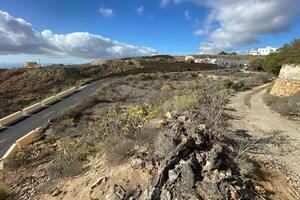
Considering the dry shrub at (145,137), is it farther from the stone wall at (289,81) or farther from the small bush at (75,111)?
the stone wall at (289,81)

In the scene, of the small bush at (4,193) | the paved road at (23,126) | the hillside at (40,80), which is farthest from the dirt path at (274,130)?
the hillside at (40,80)

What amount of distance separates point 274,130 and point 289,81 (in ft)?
36.9

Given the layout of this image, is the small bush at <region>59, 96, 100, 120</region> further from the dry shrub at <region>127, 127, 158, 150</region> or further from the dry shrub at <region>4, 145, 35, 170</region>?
the dry shrub at <region>127, 127, 158, 150</region>

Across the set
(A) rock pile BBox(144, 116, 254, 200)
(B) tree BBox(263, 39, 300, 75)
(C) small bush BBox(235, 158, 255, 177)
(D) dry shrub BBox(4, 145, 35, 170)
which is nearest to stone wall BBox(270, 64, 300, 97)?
(B) tree BBox(263, 39, 300, 75)

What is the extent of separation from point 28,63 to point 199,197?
69.8 meters

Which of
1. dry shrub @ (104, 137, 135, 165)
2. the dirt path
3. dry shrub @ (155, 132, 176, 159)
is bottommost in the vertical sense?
the dirt path

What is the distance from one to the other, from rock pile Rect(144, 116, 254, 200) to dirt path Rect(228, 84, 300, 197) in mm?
2089

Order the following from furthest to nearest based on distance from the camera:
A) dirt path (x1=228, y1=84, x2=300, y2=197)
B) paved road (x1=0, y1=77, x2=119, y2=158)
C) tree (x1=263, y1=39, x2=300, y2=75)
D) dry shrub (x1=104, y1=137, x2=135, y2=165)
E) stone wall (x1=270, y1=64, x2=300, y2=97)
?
tree (x1=263, y1=39, x2=300, y2=75)
stone wall (x1=270, y1=64, x2=300, y2=97)
paved road (x1=0, y1=77, x2=119, y2=158)
dirt path (x1=228, y1=84, x2=300, y2=197)
dry shrub (x1=104, y1=137, x2=135, y2=165)

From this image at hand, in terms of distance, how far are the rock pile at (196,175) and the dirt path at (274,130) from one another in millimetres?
2089

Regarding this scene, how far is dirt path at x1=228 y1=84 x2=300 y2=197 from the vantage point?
8660 millimetres

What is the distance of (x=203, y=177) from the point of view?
652 cm

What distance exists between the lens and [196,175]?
6.55 meters

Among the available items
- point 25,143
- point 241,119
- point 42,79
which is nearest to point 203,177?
point 241,119

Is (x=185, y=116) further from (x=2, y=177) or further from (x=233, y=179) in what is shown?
(x=2, y=177)
